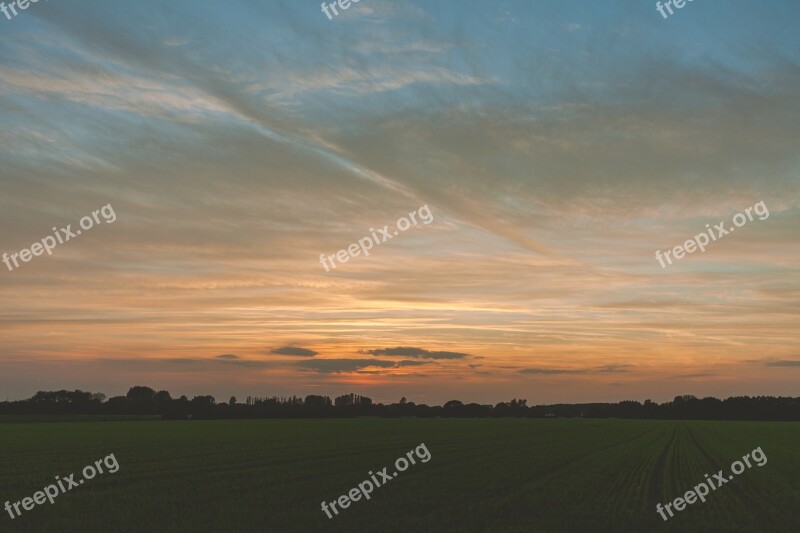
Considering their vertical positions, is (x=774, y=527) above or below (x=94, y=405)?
below

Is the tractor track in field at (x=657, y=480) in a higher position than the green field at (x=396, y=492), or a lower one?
lower

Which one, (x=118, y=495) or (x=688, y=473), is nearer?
(x=118, y=495)

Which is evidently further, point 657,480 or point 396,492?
point 657,480

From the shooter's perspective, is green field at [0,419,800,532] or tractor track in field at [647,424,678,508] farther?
tractor track in field at [647,424,678,508]

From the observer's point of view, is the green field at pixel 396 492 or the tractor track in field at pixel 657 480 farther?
the tractor track in field at pixel 657 480

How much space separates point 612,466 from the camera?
127ft

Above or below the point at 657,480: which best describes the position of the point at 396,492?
above

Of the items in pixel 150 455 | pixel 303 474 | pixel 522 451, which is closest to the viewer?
pixel 303 474

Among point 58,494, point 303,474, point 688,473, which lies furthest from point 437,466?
point 58,494

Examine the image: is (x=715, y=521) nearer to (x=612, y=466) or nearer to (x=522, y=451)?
(x=612, y=466)

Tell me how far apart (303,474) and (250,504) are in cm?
936

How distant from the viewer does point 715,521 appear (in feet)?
70.0

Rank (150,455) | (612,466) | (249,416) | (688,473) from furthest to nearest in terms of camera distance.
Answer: (249,416) < (150,455) < (612,466) < (688,473)

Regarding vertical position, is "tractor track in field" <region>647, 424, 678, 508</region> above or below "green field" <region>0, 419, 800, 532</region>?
below
